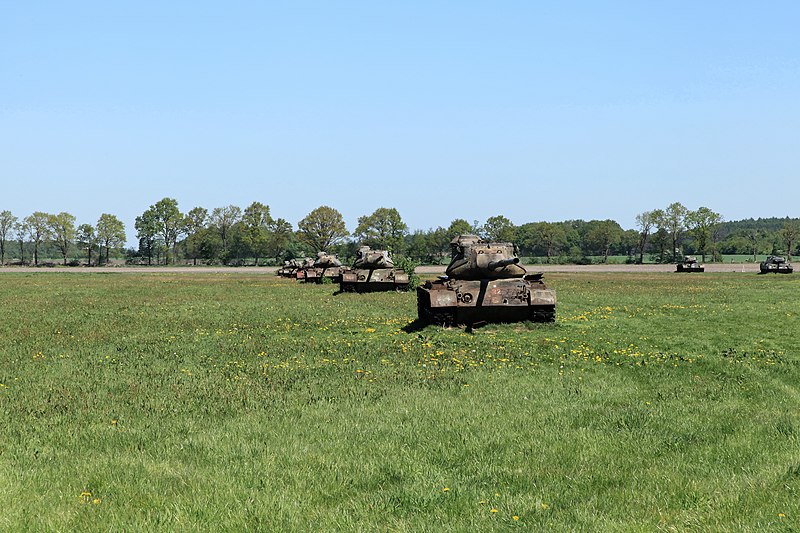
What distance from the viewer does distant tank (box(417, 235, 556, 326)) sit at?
1698 centimetres

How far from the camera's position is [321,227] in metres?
108

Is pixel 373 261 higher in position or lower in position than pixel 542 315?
higher

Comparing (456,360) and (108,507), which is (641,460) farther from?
(456,360)

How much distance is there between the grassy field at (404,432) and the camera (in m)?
5.34

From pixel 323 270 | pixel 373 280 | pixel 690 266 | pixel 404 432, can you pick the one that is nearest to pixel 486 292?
pixel 404 432

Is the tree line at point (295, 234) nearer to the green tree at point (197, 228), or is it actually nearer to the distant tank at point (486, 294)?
the green tree at point (197, 228)

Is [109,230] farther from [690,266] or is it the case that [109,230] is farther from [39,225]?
[690,266]

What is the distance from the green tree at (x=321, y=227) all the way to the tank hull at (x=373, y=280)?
7461 cm

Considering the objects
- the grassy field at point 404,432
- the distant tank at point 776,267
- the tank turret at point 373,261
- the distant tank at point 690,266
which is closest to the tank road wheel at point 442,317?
the grassy field at point 404,432

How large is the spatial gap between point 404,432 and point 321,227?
102 metres

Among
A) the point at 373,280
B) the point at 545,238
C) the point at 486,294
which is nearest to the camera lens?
the point at 486,294

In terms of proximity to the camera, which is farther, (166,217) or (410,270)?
(166,217)

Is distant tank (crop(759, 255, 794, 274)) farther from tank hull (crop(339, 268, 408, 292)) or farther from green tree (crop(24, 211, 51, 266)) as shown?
green tree (crop(24, 211, 51, 266))

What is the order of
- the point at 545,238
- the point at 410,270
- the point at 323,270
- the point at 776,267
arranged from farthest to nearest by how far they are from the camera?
the point at 545,238, the point at 776,267, the point at 323,270, the point at 410,270
